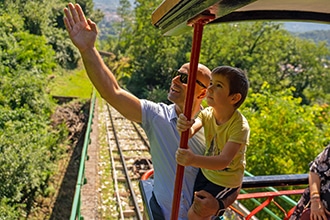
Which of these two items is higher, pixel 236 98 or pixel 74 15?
pixel 74 15

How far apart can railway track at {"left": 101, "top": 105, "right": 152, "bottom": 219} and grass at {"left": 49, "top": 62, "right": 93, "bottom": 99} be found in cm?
1023

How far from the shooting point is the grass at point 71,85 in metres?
25.9

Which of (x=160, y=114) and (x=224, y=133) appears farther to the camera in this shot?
(x=160, y=114)

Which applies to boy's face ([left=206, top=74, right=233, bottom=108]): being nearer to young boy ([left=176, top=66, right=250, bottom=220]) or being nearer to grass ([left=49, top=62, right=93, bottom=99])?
young boy ([left=176, top=66, right=250, bottom=220])

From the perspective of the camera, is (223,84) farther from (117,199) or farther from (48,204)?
(48,204)

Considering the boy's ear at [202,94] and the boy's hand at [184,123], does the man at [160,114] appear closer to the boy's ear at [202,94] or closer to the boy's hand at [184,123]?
the boy's ear at [202,94]

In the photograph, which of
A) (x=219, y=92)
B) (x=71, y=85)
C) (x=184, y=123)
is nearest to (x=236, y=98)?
(x=219, y=92)

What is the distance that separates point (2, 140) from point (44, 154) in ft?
5.48

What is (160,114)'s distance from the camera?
83.0 inches

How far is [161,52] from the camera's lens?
32469 millimetres

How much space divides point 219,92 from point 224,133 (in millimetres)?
230

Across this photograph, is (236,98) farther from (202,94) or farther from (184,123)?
(184,123)

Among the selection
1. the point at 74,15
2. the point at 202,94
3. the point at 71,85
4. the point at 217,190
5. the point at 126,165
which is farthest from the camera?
the point at 71,85

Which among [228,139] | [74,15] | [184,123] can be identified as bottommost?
[228,139]
